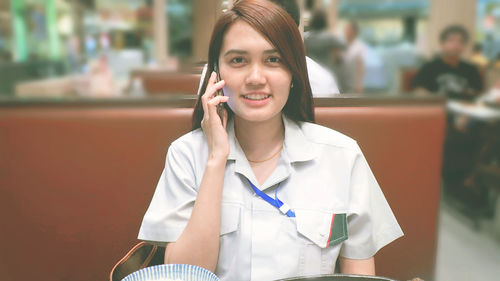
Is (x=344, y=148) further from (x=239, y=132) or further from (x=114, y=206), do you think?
(x=114, y=206)

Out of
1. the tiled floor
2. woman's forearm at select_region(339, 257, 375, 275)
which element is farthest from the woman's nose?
the tiled floor

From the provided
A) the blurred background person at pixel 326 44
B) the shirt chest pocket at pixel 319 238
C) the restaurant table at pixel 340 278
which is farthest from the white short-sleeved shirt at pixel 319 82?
the blurred background person at pixel 326 44

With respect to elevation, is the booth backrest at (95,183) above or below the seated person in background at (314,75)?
below

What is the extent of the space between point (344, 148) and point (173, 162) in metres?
0.40

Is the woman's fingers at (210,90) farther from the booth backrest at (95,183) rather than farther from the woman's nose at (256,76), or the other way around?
the booth backrest at (95,183)

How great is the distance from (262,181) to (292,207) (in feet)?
0.32

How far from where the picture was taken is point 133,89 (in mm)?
3727

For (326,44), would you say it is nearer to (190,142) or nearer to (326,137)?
(326,137)

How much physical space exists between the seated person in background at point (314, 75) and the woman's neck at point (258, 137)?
131 mm

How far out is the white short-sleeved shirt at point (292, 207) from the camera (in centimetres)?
96

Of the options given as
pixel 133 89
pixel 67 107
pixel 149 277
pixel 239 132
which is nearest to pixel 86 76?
pixel 133 89

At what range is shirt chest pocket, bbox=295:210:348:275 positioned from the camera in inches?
38.0

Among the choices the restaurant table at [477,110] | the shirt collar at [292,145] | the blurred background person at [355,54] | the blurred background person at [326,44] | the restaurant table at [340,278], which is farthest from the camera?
the blurred background person at [355,54]

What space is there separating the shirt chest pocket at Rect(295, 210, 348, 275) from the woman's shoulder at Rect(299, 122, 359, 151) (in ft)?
0.53
